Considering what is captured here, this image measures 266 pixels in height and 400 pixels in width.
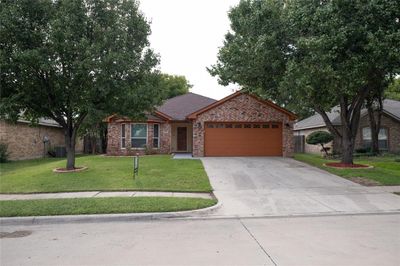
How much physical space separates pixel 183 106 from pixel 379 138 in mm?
15530

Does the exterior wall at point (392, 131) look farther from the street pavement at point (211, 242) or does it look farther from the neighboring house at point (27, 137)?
the neighboring house at point (27, 137)

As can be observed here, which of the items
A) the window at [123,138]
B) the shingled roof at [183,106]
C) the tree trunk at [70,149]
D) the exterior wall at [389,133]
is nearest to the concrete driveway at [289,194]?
the tree trunk at [70,149]

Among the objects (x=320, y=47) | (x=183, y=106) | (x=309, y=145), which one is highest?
(x=320, y=47)

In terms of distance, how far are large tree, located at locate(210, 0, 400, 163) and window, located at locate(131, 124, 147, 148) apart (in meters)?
9.46

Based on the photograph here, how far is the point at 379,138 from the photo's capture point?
29797mm

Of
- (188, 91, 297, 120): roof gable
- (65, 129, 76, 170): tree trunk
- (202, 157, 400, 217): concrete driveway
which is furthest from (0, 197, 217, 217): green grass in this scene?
(188, 91, 297, 120): roof gable

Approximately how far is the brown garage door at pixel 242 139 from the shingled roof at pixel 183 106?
3403 millimetres

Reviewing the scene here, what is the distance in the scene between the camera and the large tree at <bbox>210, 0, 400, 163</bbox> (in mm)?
13508

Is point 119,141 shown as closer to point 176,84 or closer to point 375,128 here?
point 375,128

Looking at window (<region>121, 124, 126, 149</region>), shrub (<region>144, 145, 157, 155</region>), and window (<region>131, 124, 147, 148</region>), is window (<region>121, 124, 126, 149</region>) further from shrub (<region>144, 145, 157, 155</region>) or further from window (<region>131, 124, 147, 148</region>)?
shrub (<region>144, 145, 157, 155</region>)

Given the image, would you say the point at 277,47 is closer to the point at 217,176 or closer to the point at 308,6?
the point at 308,6

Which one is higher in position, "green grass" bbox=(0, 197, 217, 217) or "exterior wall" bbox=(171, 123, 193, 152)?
"exterior wall" bbox=(171, 123, 193, 152)

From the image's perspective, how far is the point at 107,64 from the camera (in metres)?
15.9

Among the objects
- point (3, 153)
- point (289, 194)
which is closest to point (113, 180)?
point (289, 194)
